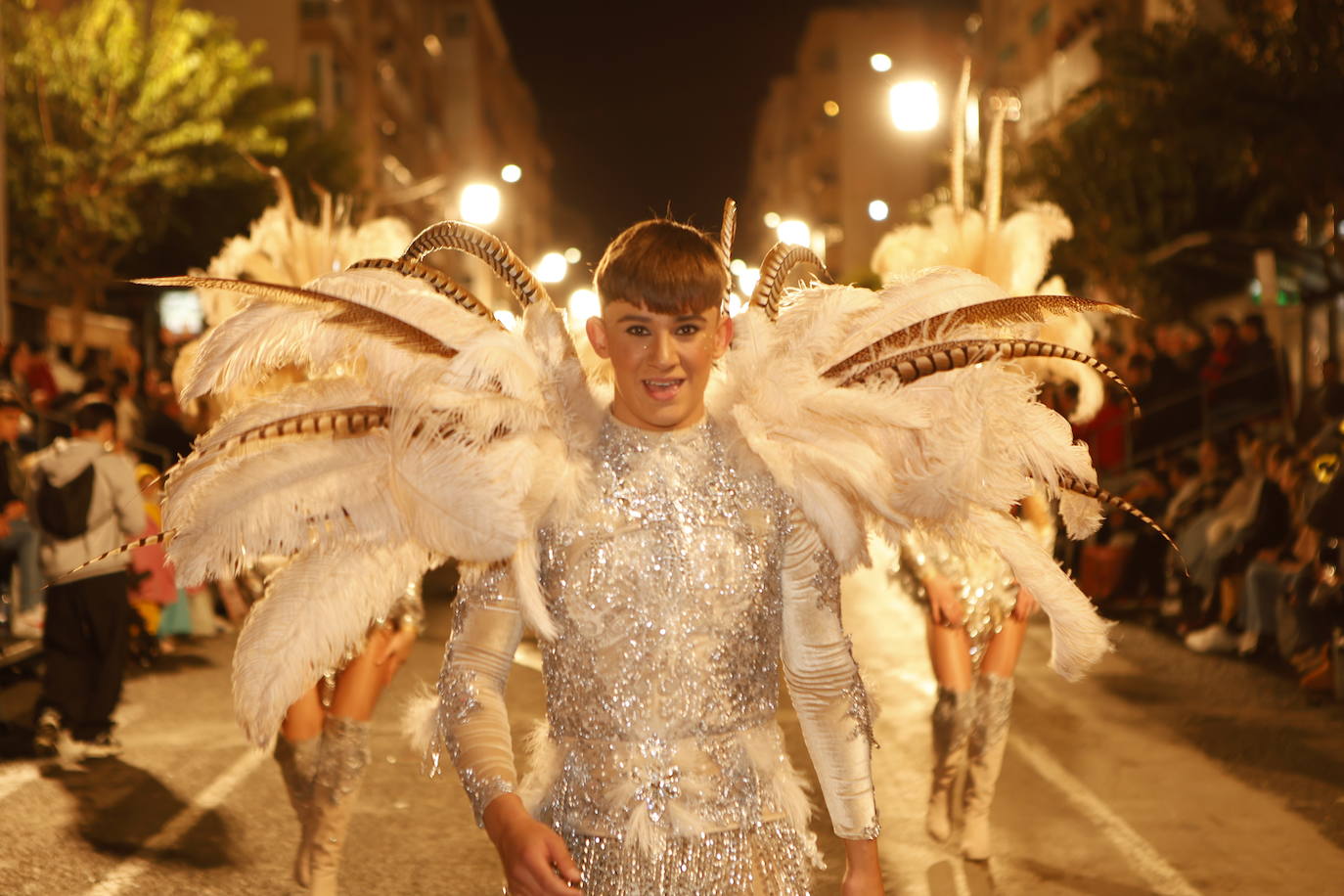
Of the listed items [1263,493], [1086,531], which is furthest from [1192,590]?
[1086,531]

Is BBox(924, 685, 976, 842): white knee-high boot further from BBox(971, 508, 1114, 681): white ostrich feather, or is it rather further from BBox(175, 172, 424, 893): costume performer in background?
BBox(971, 508, 1114, 681): white ostrich feather

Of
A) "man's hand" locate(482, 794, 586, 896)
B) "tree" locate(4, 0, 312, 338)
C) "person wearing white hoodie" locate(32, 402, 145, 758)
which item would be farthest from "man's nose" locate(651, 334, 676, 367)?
"tree" locate(4, 0, 312, 338)

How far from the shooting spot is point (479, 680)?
2.80 metres

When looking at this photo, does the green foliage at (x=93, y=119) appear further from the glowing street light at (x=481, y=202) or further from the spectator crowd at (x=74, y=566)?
the spectator crowd at (x=74, y=566)

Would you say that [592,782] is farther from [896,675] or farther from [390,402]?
[896,675]

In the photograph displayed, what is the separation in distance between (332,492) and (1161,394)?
49.1 ft

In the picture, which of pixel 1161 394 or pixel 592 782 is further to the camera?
pixel 1161 394

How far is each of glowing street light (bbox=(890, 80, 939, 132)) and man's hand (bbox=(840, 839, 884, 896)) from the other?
517 inches

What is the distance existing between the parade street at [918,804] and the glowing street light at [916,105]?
21.9 feet

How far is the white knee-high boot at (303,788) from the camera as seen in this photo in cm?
537

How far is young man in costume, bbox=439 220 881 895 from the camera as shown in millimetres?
2764

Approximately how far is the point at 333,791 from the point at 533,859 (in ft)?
9.82

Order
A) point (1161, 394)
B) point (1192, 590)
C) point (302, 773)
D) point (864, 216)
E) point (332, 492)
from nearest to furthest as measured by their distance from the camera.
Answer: point (332, 492), point (302, 773), point (1192, 590), point (1161, 394), point (864, 216)

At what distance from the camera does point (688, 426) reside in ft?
9.80
